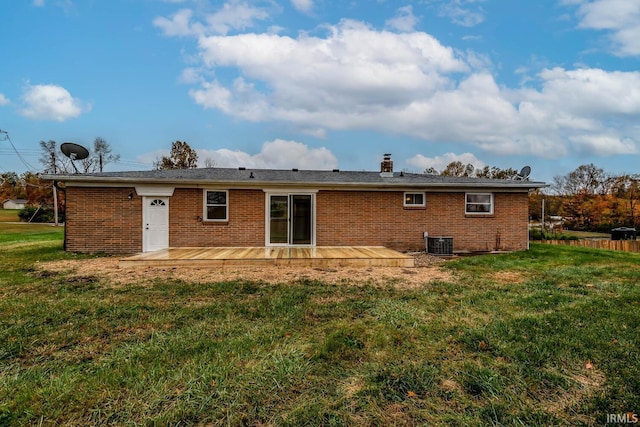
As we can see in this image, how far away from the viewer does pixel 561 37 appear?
13016mm

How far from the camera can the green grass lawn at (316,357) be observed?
7.55 feet

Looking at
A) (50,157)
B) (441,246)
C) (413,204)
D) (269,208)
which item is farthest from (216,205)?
(50,157)

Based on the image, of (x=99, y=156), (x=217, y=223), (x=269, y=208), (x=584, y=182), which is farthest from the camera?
(x=99, y=156)

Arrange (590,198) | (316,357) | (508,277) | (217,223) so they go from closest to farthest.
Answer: (316,357) < (508,277) < (217,223) < (590,198)

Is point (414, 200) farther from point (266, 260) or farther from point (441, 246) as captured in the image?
point (266, 260)

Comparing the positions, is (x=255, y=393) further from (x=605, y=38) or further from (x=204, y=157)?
(x=204, y=157)

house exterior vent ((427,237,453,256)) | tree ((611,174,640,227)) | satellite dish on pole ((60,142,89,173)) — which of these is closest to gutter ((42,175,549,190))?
satellite dish on pole ((60,142,89,173))

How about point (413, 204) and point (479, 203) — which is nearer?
point (413, 204)

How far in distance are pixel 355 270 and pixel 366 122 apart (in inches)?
574

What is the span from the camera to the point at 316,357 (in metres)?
3.12

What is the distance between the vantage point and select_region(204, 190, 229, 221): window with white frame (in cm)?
1123

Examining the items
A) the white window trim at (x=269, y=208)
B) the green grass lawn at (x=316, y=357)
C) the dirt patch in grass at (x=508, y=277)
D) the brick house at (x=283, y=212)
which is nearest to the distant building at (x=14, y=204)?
the brick house at (x=283, y=212)

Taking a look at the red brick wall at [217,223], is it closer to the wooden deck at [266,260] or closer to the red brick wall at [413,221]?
the wooden deck at [266,260]

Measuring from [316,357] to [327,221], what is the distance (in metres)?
8.53
